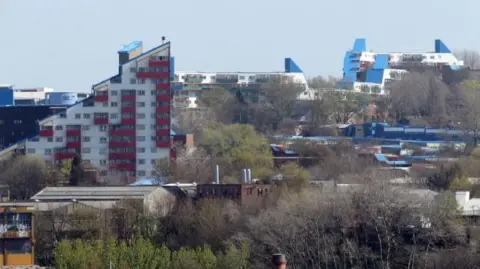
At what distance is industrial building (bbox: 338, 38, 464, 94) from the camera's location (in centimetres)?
7031

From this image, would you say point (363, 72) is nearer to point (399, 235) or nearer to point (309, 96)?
point (309, 96)

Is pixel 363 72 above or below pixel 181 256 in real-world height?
above

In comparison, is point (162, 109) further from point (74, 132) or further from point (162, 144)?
point (74, 132)

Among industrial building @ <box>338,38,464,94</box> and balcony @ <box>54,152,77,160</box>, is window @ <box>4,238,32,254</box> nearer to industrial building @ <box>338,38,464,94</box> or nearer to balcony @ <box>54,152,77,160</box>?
balcony @ <box>54,152,77,160</box>

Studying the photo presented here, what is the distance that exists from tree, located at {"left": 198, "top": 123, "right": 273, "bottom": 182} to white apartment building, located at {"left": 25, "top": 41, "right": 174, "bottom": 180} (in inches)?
76.0

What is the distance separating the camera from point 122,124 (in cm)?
4866

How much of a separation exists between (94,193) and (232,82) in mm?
27963

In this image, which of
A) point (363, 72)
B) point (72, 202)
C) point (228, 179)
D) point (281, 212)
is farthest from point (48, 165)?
point (363, 72)

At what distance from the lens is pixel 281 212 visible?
3428 centimetres

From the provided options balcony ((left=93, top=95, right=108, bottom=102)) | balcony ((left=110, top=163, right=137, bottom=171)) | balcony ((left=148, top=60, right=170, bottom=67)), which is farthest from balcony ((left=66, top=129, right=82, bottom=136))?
balcony ((left=148, top=60, right=170, bottom=67))

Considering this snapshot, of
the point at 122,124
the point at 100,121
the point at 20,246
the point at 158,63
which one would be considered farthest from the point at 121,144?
the point at 20,246

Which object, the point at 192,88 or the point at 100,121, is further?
the point at 192,88

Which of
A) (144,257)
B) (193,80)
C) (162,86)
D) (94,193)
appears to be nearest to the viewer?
(144,257)

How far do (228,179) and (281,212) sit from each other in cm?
1071
